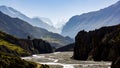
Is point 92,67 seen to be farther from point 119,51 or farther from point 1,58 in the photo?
point 1,58

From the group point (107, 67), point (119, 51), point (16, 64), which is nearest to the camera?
point (16, 64)

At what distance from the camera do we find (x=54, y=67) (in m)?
153

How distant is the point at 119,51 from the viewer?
198m

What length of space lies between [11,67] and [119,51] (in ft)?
411

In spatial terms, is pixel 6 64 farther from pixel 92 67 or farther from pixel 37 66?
pixel 92 67

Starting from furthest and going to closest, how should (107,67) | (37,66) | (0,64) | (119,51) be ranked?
1. (119,51)
2. (107,67)
3. (37,66)
4. (0,64)

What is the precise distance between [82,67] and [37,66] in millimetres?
66187

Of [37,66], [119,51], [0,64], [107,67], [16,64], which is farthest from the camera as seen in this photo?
[119,51]

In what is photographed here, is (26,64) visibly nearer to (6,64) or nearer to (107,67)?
(6,64)

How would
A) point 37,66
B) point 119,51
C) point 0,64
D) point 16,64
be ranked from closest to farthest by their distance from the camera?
1. point 0,64
2. point 16,64
3. point 37,66
4. point 119,51

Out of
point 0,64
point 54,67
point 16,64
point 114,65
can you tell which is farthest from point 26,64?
point 54,67

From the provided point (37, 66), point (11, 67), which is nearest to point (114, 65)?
point (37, 66)

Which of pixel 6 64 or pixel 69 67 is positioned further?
pixel 69 67

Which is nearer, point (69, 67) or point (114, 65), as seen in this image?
point (114, 65)
